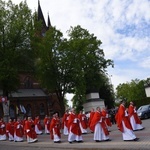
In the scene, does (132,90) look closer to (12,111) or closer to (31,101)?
(31,101)

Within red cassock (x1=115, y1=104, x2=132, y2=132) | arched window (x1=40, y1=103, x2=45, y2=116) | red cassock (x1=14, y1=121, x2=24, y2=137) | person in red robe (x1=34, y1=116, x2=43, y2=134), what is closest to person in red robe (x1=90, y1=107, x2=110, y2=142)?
red cassock (x1=115, y1=104, x2=132, y2=132)

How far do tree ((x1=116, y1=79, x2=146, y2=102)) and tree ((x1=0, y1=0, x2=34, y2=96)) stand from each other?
175 ft

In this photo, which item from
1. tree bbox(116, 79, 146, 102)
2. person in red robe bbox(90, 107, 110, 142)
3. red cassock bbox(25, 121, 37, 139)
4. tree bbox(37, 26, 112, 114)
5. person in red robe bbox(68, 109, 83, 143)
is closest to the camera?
person in red robe bbox(90, 107, 110, 142)

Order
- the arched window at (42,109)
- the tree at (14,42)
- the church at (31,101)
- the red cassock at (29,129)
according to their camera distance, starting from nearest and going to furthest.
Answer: the red cassock at (29,129) → the tree at (14,42) → the church at (31,101) → the arched window at (42,109)

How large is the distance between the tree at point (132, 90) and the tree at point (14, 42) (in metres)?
53.4

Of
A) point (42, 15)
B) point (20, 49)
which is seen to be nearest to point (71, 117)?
point (20, 49)

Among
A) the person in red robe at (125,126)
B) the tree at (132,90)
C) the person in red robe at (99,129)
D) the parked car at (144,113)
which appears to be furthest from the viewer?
the tree at (132,90)

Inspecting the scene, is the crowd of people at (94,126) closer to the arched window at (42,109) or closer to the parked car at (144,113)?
the parked car at (144,113)

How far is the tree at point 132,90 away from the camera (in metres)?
90.8

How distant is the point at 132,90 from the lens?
3649 inches

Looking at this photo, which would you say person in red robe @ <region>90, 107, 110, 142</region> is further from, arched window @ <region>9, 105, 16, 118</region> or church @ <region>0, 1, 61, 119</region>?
arched window @ <region>9, 105, 16, 118</region>

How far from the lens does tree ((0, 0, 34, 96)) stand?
35719 millimetres

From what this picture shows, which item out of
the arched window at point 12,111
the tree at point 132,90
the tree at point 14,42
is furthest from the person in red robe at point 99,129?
the tree at point 132,90

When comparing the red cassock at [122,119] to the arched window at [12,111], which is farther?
the arched window at [12,111]
